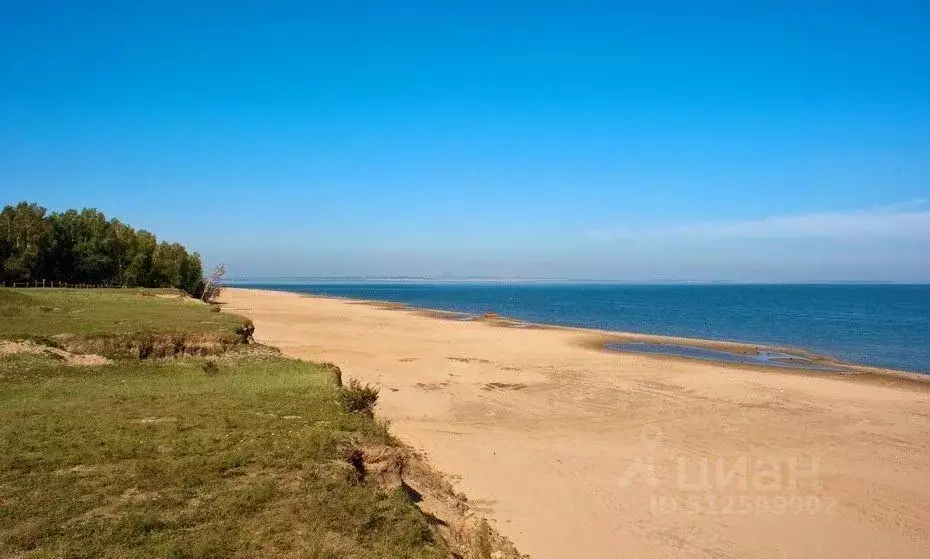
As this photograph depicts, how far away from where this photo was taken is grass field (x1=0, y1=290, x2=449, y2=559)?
22.8 feet

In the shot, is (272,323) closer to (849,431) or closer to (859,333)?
(849,431)

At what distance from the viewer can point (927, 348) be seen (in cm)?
5138

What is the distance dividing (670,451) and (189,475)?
14.7 metres

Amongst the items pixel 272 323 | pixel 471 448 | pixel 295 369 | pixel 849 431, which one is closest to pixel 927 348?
pixel 849 431

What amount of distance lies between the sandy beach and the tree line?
3898 centimetres

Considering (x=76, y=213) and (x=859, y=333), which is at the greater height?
(x=76, y=213)

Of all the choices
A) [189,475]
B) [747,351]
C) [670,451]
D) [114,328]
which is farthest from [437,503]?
[747,351]

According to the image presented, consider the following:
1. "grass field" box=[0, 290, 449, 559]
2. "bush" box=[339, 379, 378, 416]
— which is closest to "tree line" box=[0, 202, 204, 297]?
"grass field" box=[0, 290, 449, 559]

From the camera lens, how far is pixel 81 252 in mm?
62250

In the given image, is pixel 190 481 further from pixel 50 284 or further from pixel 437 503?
pixel 50 284

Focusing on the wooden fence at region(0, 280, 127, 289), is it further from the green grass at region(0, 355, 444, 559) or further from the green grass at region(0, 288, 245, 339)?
the green grass at region(0, 355, 444, 559)

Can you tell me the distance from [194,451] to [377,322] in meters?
55.7

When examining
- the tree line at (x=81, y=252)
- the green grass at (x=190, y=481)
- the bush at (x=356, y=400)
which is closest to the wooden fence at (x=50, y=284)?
the tree line at (x=81, y=252)

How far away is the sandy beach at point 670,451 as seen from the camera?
41.2 feet
